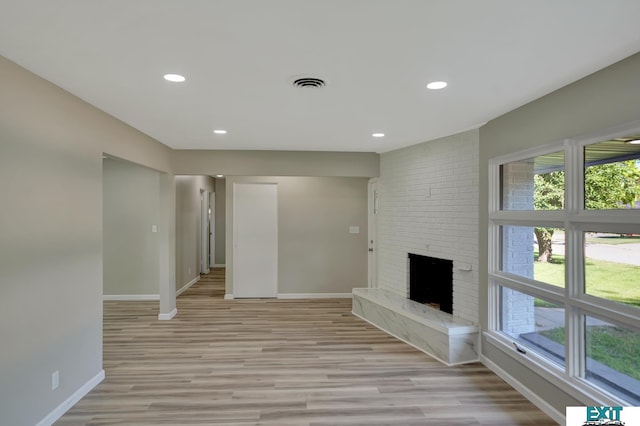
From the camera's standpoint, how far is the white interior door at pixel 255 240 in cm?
645

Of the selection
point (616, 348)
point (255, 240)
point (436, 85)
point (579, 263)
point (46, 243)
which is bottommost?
point (616, 348)

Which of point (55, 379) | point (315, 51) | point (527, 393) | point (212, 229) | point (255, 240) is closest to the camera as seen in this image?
point (315, 51)

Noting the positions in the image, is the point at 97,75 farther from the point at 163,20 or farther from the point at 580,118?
the point at 580,118

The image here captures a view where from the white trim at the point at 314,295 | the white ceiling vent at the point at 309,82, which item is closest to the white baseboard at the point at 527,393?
the white ceiling vent at the point at 309,82

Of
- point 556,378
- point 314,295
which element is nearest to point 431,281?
point 556,378

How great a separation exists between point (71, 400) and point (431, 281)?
12.8 feet

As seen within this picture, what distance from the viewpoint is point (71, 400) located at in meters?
2.82

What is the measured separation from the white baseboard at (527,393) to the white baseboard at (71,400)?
11.9 ft

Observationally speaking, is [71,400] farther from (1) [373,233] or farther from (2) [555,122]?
(1) [373,233]

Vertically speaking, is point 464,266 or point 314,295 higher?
point 464,266

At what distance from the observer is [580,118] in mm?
2514

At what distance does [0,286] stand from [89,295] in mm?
986

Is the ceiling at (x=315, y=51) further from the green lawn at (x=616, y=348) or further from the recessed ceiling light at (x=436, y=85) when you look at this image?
the green lawn at (x=616, y=348)

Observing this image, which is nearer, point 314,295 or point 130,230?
point 130,230
